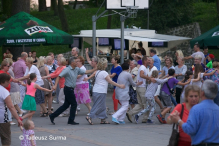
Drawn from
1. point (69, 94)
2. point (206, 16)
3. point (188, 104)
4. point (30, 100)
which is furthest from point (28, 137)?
point (206, 16)

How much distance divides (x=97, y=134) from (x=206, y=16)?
3513 centimetres

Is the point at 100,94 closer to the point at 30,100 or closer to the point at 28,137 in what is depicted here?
the point at 30,100

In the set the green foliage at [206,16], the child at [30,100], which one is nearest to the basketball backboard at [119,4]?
the child at [30,100]

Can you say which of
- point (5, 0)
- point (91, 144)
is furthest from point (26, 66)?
point (5, 0)

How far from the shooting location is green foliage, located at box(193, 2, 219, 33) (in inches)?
1534

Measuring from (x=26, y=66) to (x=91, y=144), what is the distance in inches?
210

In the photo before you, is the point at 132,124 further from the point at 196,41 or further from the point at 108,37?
the point at 108,37

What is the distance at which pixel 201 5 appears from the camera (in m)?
48.8

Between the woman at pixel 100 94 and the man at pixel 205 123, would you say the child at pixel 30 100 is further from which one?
the man at pixel 205 123

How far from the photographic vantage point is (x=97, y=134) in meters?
9.16

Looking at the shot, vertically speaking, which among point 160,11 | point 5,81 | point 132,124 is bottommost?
point 132,124

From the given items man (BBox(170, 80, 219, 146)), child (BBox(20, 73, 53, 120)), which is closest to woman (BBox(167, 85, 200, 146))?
man (BBox(170, 80, 219, 146))

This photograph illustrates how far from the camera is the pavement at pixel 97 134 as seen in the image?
323 inches

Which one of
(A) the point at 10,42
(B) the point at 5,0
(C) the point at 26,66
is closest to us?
(C) the point at 26,66
